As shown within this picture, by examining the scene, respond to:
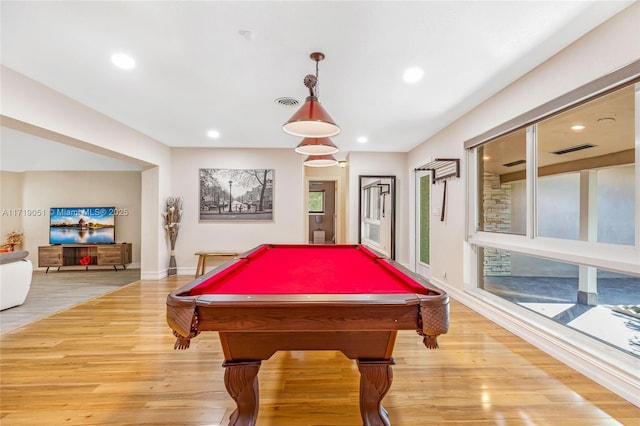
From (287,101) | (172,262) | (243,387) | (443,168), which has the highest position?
(287,101)

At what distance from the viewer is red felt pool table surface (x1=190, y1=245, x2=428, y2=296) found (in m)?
1.44

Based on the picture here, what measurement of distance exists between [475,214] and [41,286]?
691cm

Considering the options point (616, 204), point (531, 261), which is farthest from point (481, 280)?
point (616, 204)

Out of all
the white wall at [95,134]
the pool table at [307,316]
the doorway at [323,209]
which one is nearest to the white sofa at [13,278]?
the white wall at [95,134]

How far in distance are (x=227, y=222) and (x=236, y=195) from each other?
56cm

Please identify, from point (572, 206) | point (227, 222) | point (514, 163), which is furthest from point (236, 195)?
point (572, 206)

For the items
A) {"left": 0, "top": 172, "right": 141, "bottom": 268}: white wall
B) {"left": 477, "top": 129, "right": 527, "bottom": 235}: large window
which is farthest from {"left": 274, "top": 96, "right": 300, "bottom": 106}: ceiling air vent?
{"left": 0, "top": 172, "right": 141, "bottom": 268}: white wall

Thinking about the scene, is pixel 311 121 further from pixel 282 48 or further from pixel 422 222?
pixel 422 222

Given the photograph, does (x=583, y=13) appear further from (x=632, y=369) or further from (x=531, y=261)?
(x=531, y=261)

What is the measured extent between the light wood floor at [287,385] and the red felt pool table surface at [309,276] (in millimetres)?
799

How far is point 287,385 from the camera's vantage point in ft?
6.70

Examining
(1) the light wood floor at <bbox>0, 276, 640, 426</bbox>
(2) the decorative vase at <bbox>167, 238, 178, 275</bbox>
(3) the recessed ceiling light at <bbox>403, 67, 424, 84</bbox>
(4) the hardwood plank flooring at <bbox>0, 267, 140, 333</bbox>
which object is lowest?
(4) the hardwood plank flooring at <bbox>0, 267, 140, 333</bbox>

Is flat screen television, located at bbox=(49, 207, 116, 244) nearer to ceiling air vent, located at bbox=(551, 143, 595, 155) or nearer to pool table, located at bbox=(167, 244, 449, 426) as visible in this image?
pool table, located at bbox=(167, 244, 449, 426)

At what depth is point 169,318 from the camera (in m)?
1.21
